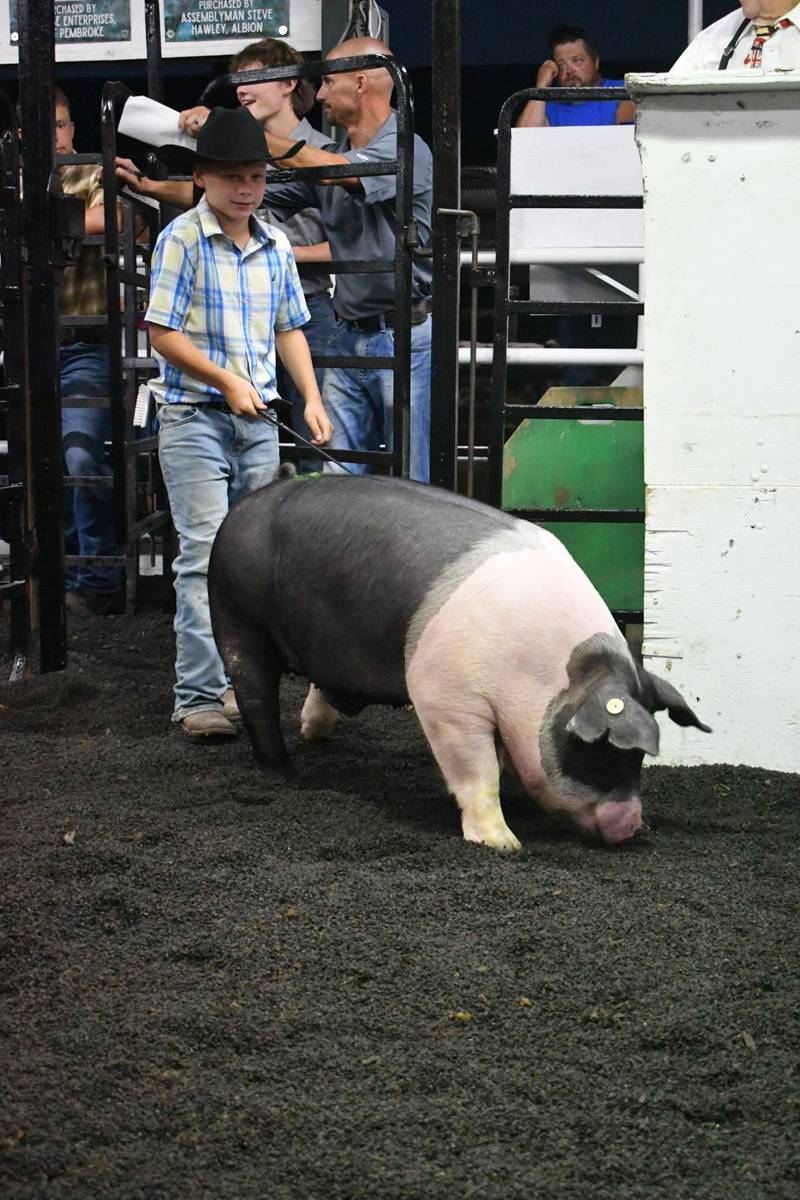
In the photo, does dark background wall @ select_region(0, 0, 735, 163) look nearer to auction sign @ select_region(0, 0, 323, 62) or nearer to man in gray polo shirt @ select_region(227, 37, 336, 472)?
auction sign @ select_region(0, 0, 323, 62)

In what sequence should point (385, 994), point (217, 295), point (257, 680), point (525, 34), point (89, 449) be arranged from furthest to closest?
point (525, 34) < point (89, 449) < point (217, 295) < point (257, 680) < point (385, 994)

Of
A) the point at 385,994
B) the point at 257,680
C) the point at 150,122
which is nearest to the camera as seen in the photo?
the point at 385,994

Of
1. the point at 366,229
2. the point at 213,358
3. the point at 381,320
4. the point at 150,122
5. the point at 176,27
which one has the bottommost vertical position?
the point at 213,358

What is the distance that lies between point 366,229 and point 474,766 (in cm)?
256

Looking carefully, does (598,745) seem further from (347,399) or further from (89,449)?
(89,449)

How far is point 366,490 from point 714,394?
3.38ft

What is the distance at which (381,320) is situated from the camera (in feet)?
17.0

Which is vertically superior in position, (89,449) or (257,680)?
(89,449)

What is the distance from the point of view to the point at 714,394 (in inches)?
152

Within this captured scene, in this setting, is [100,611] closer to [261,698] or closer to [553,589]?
[261,698]

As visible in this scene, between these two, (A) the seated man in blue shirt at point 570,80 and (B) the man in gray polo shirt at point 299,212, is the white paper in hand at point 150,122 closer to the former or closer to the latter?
(B) the man in gray polo shirt at point 299,212

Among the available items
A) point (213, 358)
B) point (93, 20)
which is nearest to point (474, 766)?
point (213, 358)

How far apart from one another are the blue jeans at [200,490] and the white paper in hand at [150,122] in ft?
5.01

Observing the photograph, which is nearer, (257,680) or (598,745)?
(598,745)
